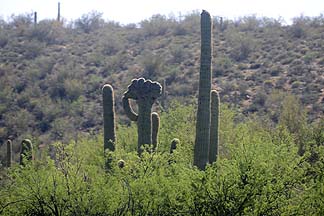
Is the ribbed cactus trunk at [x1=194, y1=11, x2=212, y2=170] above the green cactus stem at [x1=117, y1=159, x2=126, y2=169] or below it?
above

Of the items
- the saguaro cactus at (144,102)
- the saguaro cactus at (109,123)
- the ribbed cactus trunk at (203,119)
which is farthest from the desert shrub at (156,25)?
the ribbed cactus trunk at (203,119)

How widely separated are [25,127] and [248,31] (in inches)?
813

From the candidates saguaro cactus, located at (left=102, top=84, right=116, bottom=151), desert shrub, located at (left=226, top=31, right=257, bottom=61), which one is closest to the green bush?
saguaro cactus, located at (left=102, top=84, right=116, bottom=151)

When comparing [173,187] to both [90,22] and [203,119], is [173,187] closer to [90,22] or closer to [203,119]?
[203,119]

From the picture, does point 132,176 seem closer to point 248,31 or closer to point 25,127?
point 25,127

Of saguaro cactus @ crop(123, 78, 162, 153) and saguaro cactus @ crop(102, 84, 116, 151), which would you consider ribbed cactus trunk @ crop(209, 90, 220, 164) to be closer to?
saguaro cactus @ crop(123, 78, 162, 153)

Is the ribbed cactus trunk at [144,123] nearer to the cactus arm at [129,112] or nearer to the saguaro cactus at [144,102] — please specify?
the saguaro cactus at [144,102]

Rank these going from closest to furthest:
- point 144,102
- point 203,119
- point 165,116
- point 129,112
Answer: point 203,119 < point 144,102 < point 129,112 < point 165,116

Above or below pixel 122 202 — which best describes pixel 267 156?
above

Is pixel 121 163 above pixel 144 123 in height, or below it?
below

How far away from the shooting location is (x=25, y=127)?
39.2m

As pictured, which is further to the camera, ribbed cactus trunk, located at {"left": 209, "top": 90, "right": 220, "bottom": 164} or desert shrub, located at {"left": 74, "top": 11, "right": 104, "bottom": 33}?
desert shrub, located at {"left": 74, "top": 11, "right": 104, "bottom": 33}

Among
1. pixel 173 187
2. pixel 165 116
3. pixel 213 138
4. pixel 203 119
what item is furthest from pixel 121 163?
pixel 165 116

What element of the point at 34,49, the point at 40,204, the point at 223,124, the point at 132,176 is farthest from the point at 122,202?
the point at 34,49
